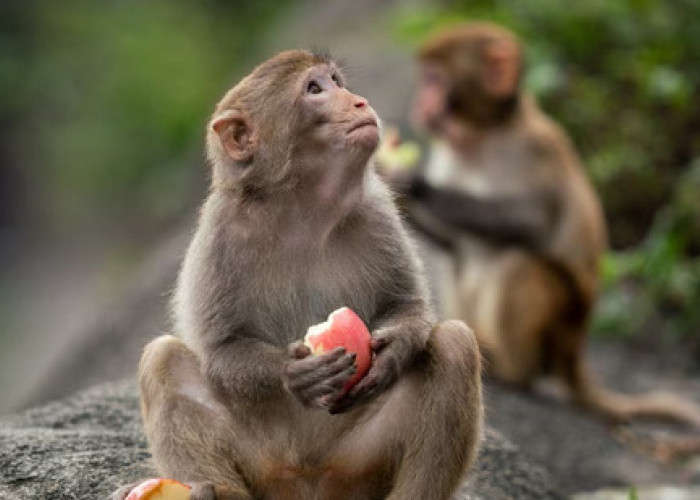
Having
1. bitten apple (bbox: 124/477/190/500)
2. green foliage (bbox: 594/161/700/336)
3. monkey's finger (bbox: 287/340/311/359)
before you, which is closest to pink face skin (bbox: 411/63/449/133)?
green foliage (bbox: 594/161/700/336)

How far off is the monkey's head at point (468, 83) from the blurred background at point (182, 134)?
32.0 inches

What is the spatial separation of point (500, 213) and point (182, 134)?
930cm

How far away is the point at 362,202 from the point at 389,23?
1141 cm

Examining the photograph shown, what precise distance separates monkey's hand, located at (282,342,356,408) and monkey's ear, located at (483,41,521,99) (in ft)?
17.7

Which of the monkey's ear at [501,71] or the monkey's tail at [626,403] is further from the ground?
the monkey's ear at [501,71]

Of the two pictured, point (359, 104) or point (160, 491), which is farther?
point (359, 104)

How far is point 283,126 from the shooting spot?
14.8 feet

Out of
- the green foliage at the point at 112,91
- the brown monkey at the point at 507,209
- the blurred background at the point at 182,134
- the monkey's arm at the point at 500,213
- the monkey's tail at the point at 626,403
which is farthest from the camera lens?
the green foliage at the point at 112,91

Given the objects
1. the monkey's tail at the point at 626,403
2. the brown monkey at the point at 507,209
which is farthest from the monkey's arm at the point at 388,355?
the brown monkey at the point at 507,209

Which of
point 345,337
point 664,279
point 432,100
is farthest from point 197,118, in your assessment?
point 345,337

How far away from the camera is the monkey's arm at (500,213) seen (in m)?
9.28

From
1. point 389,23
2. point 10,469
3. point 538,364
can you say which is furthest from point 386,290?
point 389,23

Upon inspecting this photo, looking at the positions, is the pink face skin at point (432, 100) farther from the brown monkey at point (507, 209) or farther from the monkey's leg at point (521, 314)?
the monkey's leg at point (521, 314)

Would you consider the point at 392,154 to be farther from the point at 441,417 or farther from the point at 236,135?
the point at 441,417
